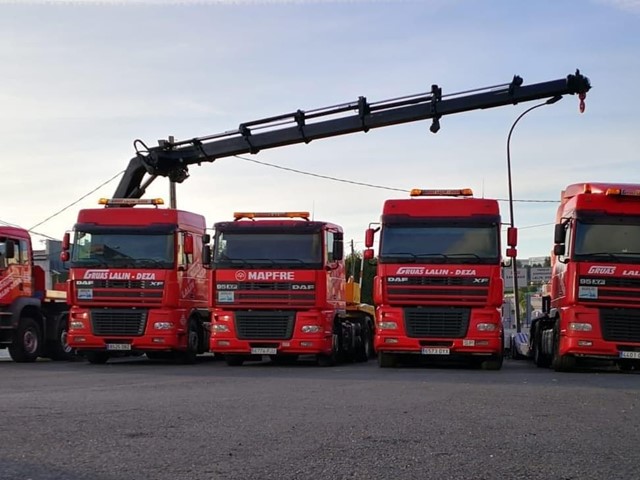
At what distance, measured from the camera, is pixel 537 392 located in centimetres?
1309

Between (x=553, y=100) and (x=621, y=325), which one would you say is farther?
(x=553, y=100)

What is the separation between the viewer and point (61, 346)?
24.0 m

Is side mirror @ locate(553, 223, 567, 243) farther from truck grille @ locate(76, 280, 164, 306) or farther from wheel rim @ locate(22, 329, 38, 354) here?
wheel rim @ locate(22, 329, 38, 354)

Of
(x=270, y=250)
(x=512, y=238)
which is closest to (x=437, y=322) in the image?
(x=512, y=238)

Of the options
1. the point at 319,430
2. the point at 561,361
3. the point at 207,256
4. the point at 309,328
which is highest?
the point at 207,256

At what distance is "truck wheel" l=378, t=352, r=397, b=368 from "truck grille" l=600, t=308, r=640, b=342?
4.33 m

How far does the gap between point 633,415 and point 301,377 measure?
7146 millimetres

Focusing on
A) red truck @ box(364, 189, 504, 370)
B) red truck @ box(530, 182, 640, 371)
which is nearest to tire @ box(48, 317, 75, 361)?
red truck @ box(364, 189, 504, 370)

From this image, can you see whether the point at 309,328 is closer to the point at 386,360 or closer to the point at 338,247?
the point at 386,360

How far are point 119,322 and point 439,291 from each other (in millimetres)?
7053

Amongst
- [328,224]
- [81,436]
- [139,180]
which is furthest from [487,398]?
[139,180]

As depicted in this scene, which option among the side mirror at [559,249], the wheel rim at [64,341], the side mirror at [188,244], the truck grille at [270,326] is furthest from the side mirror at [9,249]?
the side mirror at [559,249]

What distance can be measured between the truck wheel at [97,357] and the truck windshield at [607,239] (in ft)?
36.4

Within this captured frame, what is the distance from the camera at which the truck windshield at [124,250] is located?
2080 centimetres
